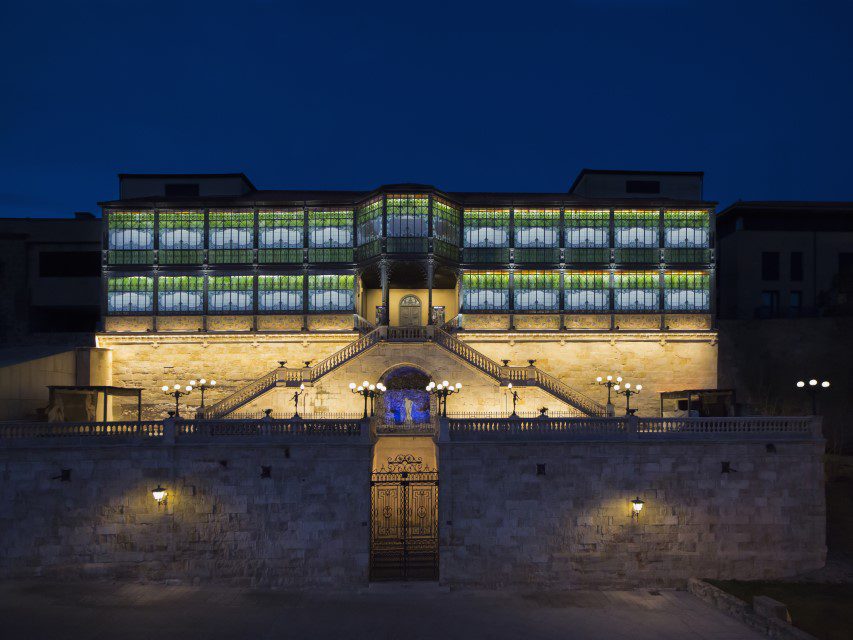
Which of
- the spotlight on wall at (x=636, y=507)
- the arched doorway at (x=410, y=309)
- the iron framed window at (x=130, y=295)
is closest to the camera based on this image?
the spotlight on wall at (x=636, y=507)

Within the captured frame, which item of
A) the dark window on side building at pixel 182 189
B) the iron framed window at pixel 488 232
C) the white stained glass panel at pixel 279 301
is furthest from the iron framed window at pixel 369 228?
the dark window on side building at pixel 182 189

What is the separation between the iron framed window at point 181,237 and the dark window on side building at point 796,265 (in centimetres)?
4284

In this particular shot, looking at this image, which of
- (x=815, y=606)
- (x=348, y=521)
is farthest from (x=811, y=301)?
(x=348, y=521)

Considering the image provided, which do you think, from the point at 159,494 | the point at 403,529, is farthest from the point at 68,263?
the point at 403,529

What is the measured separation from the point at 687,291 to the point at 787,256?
47.0 ft

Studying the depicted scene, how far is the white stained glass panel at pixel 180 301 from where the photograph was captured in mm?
41625

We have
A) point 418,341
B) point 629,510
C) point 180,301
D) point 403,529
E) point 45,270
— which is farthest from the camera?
point 45,270

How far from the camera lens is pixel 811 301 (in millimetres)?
50219

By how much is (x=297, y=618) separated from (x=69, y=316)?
125ft

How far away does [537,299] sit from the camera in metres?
42.0

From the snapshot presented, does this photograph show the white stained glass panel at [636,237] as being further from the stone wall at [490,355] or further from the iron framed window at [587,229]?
the stone wall at [490,355]

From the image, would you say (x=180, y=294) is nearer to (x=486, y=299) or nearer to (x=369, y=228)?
(x=369, y=228)

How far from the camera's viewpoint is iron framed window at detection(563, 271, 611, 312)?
41844 millimetres

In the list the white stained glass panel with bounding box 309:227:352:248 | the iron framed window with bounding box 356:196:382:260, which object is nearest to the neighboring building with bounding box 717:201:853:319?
the iron framed window with bounding box 356:196:382:260
